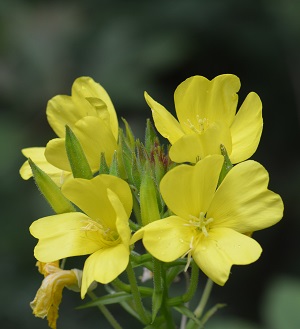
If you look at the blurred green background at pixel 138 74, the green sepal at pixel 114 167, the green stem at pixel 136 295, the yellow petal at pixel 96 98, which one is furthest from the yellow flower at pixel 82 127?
the blurred green background at pixel 138 74

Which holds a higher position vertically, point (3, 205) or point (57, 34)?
point (57, 34)

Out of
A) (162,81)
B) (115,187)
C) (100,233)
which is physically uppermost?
(115,187)

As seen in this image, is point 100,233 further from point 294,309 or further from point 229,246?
point 294,309

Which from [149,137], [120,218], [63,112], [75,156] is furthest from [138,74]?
[120,218]

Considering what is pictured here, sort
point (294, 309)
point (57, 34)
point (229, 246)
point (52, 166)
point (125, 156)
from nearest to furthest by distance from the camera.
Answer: point (229, 246) → point (125, 156) → point (52, 166) → point (294, 309) → point (57, 34)

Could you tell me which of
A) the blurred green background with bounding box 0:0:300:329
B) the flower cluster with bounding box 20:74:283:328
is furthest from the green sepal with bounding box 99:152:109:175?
the blurred green background with bounding box 0:0:300:329

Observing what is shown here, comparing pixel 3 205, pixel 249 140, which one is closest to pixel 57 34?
pixel 3 205

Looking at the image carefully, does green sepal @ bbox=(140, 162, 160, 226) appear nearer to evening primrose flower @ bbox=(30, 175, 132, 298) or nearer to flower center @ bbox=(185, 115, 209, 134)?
evening primrose flower @ bbox=(30, 175, 132, 298)
